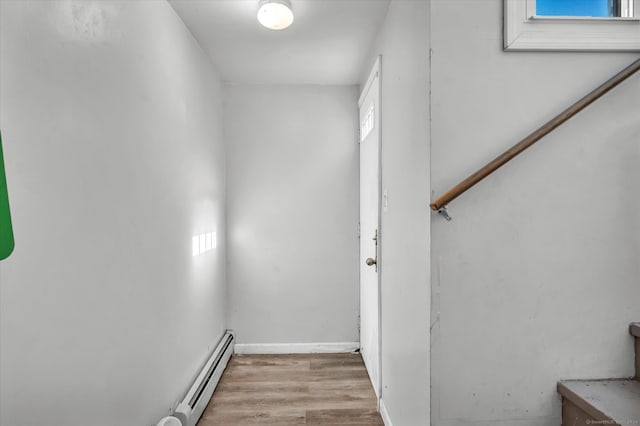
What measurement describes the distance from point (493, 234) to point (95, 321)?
56.9 inches

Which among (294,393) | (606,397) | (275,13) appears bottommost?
(294,393)

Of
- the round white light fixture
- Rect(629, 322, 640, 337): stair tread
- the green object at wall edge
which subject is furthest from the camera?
the round white light fixture

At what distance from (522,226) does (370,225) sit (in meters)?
1.37

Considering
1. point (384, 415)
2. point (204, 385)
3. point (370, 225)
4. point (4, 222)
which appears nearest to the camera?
point (4, 222)

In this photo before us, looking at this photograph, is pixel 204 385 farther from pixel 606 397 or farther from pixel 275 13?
pixel 275 13

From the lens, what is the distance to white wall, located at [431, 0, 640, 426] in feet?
4.62

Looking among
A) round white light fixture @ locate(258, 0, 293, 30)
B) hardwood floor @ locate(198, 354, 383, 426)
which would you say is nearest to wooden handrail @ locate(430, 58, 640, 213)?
round white light fixture @ locate(258, 0, 293, 30)

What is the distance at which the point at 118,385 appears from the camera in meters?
1.41

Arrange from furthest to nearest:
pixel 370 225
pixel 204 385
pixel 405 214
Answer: pixel 370 225 < pixel 204 385 < pixel 405 214

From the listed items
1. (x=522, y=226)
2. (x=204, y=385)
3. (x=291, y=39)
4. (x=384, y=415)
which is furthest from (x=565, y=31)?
(x=204, y=385)

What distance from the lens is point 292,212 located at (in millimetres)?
3312

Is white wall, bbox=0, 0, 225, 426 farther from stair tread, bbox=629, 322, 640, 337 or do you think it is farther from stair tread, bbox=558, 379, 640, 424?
stair tread, bbox=629, 322, 640, 337

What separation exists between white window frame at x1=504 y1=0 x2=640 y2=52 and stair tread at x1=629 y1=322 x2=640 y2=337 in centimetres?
105

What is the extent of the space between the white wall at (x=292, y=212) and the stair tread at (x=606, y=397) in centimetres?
205
